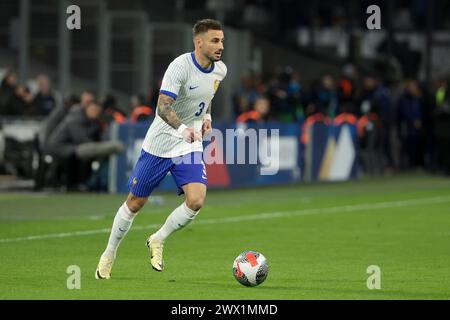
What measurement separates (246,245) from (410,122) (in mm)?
16706

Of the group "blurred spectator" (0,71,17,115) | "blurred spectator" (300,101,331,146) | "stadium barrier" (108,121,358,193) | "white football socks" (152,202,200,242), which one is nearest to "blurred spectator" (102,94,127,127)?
"stadium barrier" (108,121,358,193)

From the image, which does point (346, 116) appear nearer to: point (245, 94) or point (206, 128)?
point (245, 94)

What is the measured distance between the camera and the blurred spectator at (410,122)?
3141 centimetres

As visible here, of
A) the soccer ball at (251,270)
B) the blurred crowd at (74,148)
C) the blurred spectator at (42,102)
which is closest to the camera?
the soccer ball at (251,270)

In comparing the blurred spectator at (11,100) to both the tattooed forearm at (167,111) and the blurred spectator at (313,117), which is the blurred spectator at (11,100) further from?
the tattooed forearm at (167,111)

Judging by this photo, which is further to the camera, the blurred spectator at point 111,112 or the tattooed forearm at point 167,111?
the blurred spectator at point 111,112

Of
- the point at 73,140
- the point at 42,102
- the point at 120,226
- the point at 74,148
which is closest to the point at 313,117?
the point at 42,102

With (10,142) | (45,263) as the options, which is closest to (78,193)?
(10,142)

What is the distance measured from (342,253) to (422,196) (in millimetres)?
9873

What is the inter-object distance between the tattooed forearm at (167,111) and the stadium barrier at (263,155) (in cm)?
1043

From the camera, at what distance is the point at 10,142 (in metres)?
24.8

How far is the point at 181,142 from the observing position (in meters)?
12.3

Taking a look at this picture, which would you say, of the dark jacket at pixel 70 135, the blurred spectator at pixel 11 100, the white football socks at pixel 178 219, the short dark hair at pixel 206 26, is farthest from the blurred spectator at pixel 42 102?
the short dark hair at pixel 206 26

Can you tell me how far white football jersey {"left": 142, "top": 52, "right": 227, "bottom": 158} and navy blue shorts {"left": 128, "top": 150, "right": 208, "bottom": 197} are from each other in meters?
0.06
